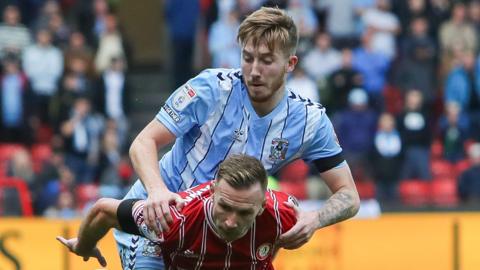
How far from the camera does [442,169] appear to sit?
13.0 metres

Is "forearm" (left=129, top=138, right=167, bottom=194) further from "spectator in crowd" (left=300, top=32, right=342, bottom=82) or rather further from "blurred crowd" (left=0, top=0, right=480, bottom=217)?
"spectator in crowd" (left=300, top=32, right=342, bottom=82)

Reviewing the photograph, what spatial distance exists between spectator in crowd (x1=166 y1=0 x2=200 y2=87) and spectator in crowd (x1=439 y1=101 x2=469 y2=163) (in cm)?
306

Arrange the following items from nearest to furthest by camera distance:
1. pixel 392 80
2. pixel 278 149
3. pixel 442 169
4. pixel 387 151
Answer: pixel 278 149 < pixel 442 169 < pixel 387 151 < pixel 392 80

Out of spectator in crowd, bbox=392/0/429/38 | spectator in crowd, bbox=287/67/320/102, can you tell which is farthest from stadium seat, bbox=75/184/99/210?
spectator in crowd, bbox=392/0/429/38

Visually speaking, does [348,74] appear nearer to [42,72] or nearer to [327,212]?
[42,72]

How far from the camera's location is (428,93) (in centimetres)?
1393

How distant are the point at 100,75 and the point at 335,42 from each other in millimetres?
2755

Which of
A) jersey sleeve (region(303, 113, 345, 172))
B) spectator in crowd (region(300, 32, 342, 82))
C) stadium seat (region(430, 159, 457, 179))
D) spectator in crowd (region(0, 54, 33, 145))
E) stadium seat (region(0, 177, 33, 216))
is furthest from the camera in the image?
spectator in crowd (region(300, 32, 342, 82))

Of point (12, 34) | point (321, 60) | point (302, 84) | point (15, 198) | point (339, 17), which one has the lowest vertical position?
point (15, 198)

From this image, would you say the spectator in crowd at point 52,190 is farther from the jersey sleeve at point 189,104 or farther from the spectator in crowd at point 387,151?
the jersey sleeve at point 189,104

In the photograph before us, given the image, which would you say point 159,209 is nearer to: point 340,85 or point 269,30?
point 269,30

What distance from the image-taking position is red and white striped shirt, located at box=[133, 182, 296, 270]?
5.39 metres

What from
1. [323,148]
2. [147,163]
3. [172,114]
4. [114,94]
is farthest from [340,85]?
[147,163]

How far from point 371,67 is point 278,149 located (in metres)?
8.24
